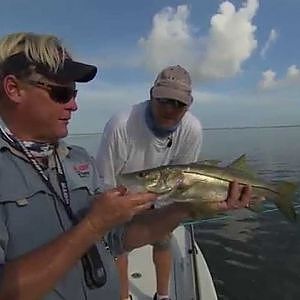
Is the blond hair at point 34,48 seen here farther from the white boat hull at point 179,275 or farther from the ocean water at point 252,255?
the ocean water at point 252,255

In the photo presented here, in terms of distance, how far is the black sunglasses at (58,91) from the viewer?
178cm

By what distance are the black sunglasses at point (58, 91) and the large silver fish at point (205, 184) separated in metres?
1.01

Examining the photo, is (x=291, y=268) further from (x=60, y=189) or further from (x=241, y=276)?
(x=60, y=189)

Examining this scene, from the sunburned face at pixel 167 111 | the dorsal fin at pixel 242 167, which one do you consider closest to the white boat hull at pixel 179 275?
the dorsal fin at pixel 242 167

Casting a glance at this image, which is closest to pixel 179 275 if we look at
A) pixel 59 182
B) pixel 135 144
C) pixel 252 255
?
pixel 135 144

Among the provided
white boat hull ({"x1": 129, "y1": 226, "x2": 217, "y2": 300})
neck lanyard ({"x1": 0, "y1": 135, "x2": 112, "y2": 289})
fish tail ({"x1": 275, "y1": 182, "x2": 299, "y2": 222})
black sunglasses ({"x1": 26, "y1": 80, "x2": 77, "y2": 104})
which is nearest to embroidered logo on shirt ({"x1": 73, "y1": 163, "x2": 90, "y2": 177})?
neck lanyard ({"x1": 0, "y1": 135, "x2": 112, "y2": 289})

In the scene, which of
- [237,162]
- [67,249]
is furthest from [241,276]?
[67,249]

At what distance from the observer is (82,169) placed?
6.70 feet

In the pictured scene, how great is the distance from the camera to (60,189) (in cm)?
183

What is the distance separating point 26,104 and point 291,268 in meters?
7.30

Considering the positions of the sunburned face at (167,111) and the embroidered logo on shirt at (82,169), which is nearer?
the embroidered logo on shirt at (82,169)

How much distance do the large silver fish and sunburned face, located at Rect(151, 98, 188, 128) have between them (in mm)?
595

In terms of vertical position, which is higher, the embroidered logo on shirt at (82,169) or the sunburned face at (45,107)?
the sunburned face at (45,107)

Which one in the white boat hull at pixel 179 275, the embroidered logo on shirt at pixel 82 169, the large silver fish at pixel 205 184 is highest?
the embroidered logo on shirt at pixel 82 169
